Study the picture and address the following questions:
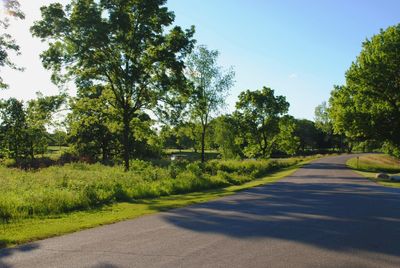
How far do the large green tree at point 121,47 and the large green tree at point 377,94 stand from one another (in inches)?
906

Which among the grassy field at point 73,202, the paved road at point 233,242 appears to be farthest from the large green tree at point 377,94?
the paved road at point 233,242

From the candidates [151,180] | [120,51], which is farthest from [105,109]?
[151,180]

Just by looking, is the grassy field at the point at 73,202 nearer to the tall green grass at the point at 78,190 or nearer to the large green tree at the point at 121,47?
the tall green grass at the point at 78,190

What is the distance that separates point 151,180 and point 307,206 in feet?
37.6

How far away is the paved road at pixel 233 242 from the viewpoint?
7.67 m

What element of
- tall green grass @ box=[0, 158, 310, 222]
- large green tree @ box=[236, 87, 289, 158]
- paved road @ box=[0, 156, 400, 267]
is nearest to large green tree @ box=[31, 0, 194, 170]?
tall green grass @ box=[0, 158, 310, 222]

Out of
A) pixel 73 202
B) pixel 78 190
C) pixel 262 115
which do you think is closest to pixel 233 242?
pixel 73 202

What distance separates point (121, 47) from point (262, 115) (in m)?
42.2

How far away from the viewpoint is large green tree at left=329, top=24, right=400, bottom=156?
45438mm

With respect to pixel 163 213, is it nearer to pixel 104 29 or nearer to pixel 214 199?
pixel 214 199

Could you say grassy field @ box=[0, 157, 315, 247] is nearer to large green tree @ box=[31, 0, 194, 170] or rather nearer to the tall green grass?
the tall green grass

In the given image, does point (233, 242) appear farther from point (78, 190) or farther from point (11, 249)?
point (78, 190)

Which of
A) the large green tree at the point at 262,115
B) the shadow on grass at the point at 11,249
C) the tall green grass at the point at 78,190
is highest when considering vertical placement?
the large green tree at the point at 262,115

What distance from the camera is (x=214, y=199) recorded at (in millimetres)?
18266
